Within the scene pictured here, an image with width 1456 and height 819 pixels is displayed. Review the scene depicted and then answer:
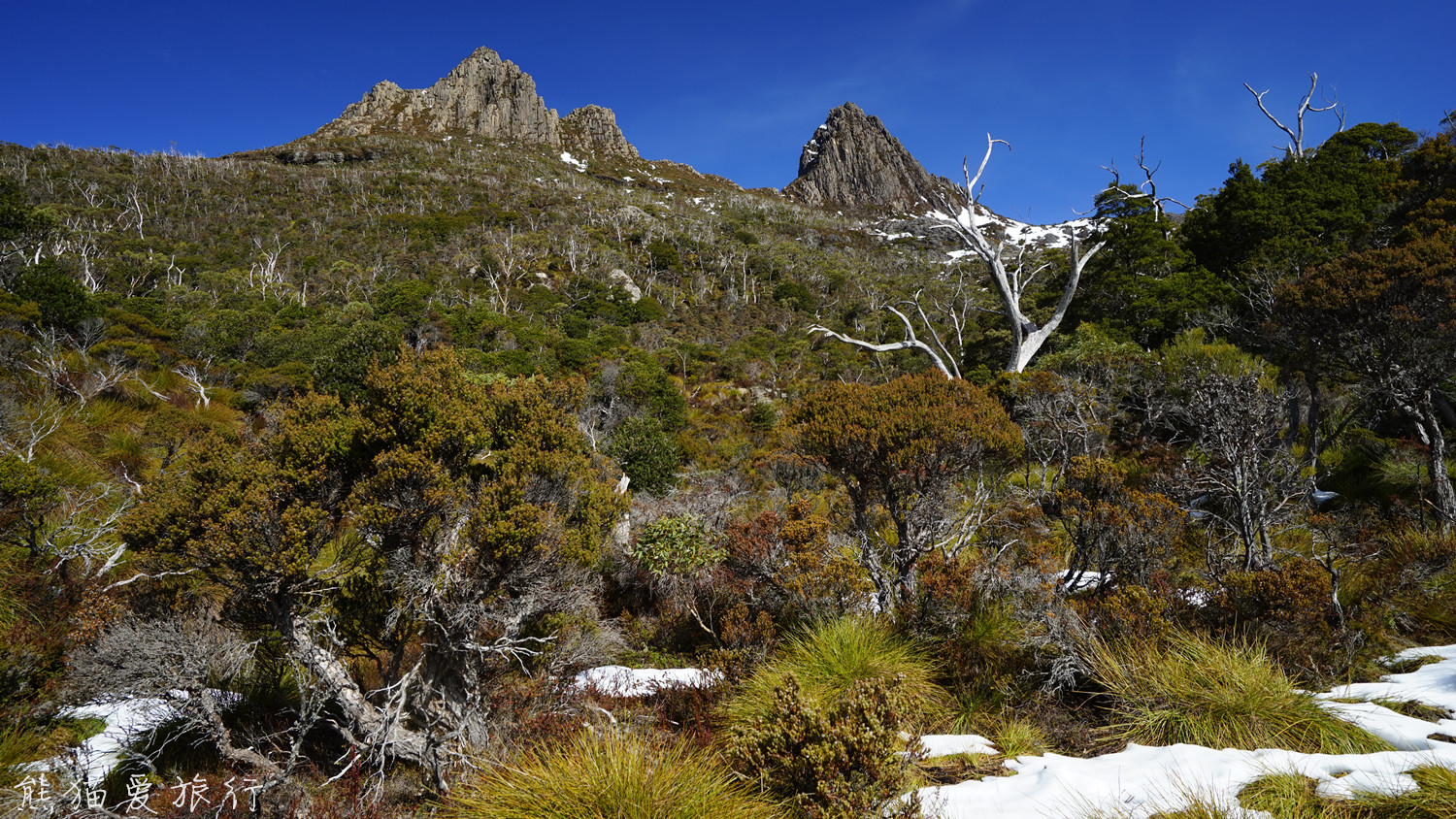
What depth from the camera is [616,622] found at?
30.6 ft

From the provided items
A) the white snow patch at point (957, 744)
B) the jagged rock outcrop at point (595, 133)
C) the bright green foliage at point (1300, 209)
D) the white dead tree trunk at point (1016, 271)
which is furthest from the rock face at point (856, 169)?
the white snow patch at point (957, 744)

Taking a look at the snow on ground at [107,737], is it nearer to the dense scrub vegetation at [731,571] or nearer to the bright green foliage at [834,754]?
the dense scrub vegetation at [731,571]

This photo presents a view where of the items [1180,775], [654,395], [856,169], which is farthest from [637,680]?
[856,169]

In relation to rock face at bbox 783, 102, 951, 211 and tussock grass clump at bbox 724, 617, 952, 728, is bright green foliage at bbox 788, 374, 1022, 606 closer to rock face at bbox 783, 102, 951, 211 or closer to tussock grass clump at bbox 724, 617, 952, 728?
tussock grass clump at bbox 724, 617, 952, 728

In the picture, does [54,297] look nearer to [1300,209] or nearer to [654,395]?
[654,395]

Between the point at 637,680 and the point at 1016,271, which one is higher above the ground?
the point at 1016,271

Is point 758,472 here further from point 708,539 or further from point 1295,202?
point 1295,202

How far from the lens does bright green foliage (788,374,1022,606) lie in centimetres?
657

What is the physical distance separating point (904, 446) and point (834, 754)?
374cm

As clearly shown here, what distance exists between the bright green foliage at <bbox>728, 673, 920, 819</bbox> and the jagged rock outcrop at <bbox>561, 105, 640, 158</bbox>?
126 meters

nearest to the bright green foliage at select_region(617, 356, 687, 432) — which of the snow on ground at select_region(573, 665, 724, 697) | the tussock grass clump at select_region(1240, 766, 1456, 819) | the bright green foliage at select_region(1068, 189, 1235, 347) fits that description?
Answer: the bright green foliage at select_region(1068, 189, 1235, 347)

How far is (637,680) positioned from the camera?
22.7 feet

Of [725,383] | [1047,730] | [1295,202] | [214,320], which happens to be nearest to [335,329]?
[214,320]

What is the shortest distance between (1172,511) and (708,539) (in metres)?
6.12
